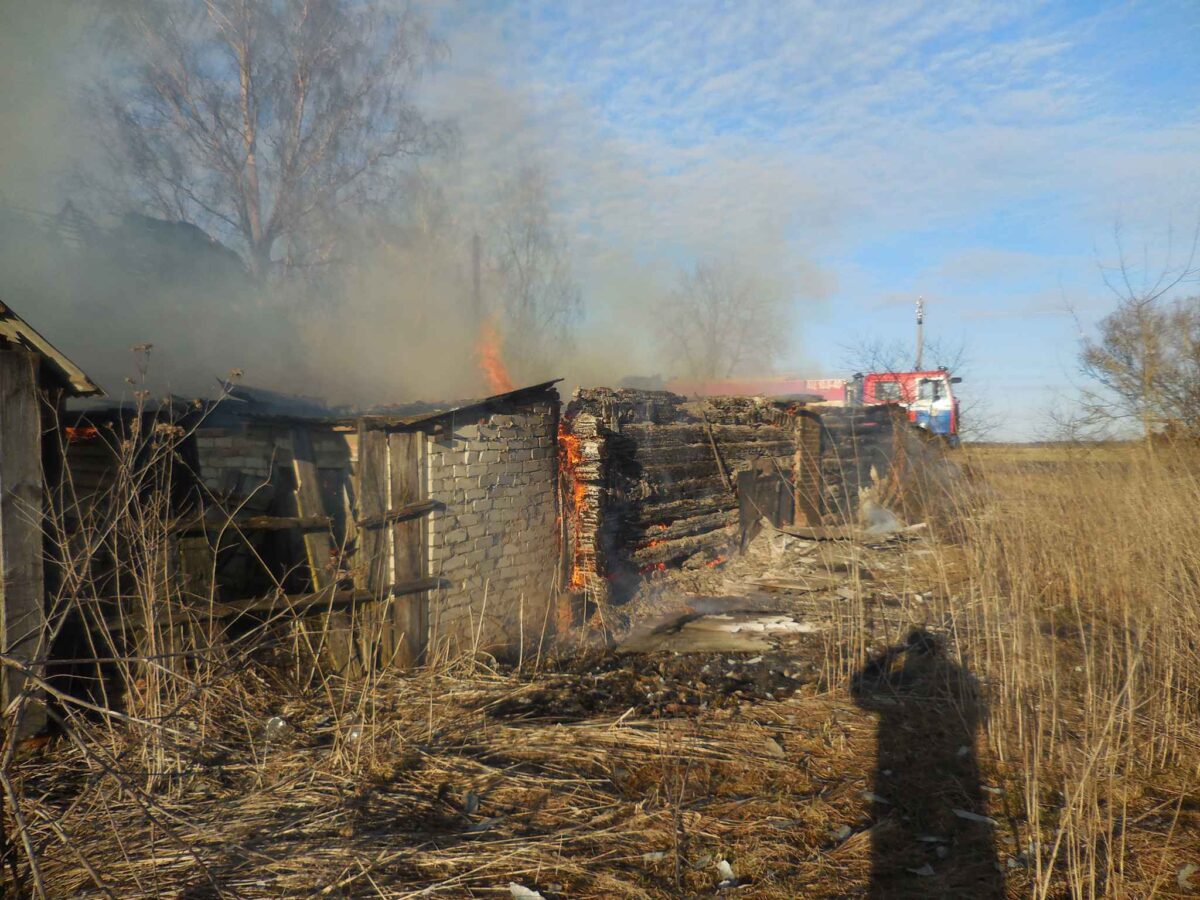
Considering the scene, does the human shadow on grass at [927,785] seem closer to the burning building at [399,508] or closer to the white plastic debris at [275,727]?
the burning building at [399,508]

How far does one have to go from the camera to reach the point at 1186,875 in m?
3.23

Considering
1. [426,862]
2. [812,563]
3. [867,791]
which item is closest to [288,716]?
[426,862]

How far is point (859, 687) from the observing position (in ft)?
18.2

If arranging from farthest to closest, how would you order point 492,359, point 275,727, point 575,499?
point 492,359 < point 575,499 < point 275,727

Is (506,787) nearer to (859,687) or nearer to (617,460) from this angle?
(859,687)

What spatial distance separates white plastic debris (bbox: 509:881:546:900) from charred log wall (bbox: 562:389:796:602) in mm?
4887

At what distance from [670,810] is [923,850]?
3.96ft

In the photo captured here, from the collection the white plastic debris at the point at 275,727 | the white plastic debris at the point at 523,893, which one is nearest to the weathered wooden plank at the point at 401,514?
the white plastic debris at the point at 275,727

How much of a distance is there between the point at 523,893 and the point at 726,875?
91cm

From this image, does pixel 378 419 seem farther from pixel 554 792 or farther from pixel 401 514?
pixel 554 792

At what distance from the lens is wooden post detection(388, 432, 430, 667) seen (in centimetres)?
617

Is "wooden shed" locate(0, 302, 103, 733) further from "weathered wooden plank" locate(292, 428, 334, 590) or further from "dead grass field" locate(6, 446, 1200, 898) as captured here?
"weathered wooden plank" locate(292, 428, 334, 590)

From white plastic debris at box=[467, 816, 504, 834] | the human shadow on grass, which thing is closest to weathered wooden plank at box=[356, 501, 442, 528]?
white plastic debris at box=[467, 816, 504, 834]

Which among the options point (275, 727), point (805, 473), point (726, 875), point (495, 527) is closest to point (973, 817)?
point (726, 875)
